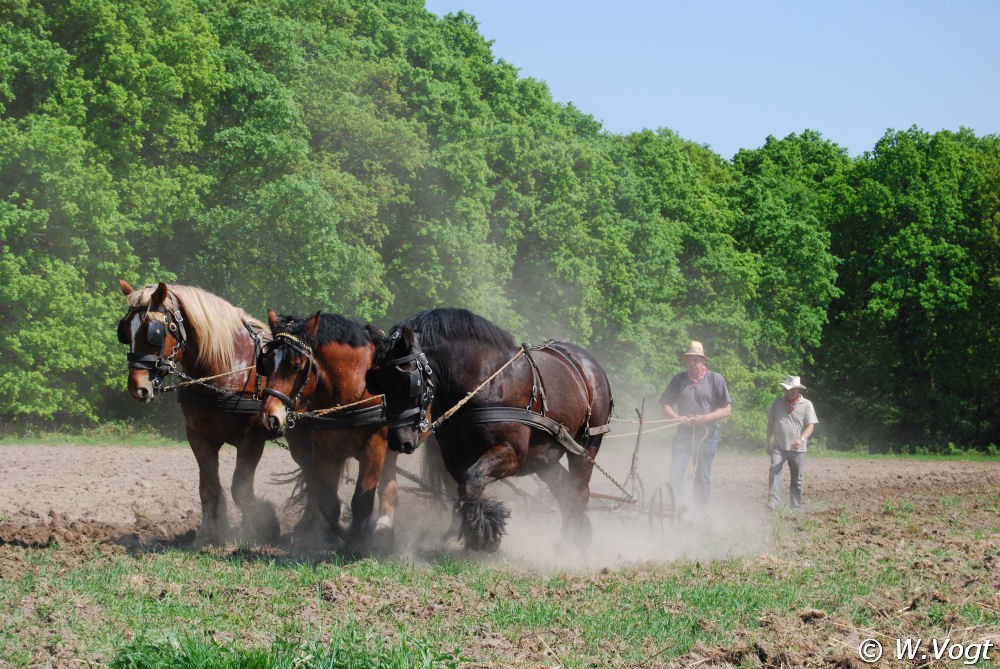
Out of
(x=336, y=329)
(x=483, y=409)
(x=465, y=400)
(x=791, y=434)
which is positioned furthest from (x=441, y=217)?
(x=465, y=400)

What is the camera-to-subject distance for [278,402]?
7.81m

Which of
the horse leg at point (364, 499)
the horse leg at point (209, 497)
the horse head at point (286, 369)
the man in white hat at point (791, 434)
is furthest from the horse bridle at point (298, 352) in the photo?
the man in white hat at point (791, 434)

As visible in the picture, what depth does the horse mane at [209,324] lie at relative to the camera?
336 inches

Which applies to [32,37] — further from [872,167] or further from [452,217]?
[872,167]

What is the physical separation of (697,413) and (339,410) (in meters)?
4.90

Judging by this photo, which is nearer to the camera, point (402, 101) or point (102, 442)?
point (102, 442)

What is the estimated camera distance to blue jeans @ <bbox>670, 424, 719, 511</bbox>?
11820mm

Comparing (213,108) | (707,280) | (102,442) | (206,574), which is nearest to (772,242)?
(707,280)

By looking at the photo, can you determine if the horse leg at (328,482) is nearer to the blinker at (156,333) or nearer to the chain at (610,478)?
the blinker at (156,333)

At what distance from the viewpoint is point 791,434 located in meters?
13.9

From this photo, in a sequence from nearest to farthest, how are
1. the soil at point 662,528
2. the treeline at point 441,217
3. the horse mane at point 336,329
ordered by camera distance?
the soil at point 662,528 < the horse mane at point 336,329 < the treeline at point 441,217

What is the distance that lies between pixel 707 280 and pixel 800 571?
97.9 feet

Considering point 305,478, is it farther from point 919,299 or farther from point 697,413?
point 919,299

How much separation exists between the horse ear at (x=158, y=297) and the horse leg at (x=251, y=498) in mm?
1344
